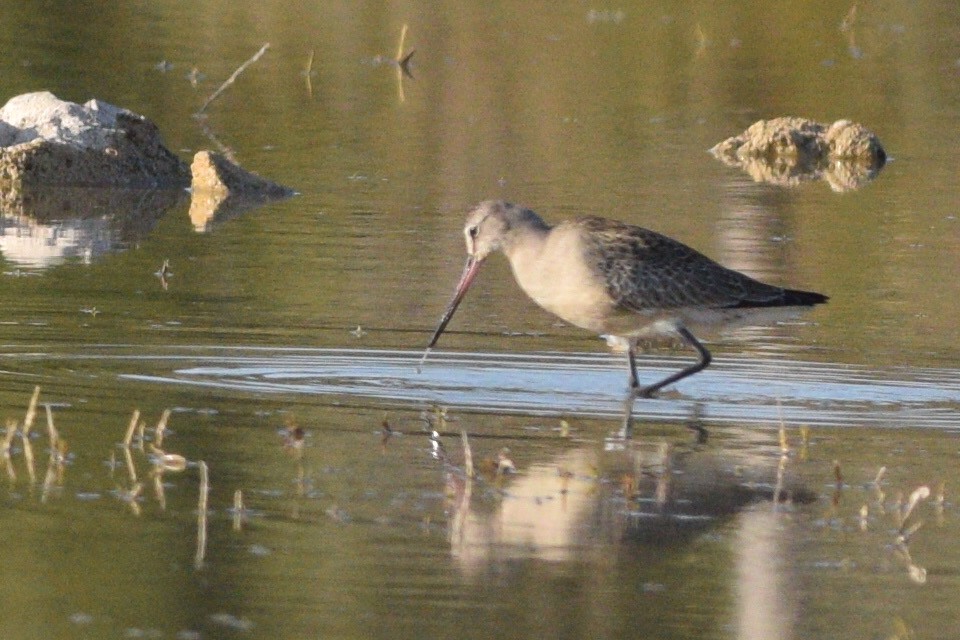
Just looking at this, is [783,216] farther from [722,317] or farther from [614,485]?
[614,485]

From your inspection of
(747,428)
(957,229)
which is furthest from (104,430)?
(957,229)

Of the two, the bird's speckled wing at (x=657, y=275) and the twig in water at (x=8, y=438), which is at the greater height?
the bird's speckled wing at (x=657, y=275)

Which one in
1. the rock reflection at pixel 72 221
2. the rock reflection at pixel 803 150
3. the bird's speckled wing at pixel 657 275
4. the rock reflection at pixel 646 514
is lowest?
the rock reflection at pixel 646 514

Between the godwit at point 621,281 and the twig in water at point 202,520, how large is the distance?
3207 millimetres

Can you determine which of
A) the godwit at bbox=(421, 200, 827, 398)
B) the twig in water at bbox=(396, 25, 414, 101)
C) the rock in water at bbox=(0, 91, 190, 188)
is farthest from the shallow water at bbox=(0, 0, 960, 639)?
the twig in water at bbox=(396, 25, 414, 101)

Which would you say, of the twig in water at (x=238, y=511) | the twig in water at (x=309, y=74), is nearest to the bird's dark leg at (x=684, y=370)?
the twig in water at (x=238, y=511)

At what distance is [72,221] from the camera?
16.5 meters

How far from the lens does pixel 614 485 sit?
7.98m

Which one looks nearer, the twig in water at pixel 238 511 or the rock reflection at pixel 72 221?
the twig in water at pixel 238 511

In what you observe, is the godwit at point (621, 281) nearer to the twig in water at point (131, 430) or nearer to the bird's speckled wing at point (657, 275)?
the bird's speckled wing at point (657, 275)

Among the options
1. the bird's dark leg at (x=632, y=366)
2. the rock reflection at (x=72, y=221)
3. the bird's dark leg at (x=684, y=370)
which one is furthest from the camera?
the rock reflection at (x=72, y=221)

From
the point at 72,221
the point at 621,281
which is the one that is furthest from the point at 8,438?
the point at 72,221

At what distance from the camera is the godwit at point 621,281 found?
1045 cm

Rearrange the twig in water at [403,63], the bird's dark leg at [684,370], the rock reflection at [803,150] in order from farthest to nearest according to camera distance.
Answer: the twig in water at [403,63] < the rock reflection at [803,150] < the bird's dark leg at [684,370]
